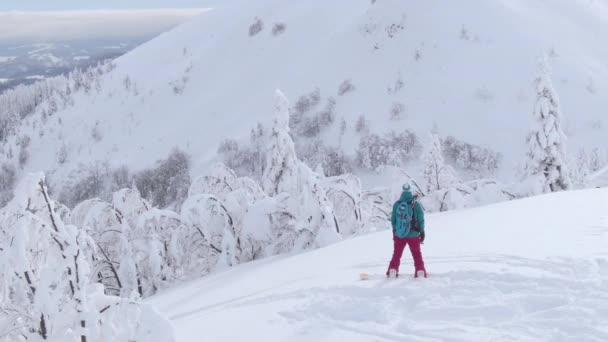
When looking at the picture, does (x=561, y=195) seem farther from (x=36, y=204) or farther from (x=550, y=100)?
(x=36, y=204)

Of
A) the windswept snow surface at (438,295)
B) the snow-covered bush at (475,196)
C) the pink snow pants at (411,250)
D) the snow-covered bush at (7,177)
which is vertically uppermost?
the pink snow pants at (411,250)

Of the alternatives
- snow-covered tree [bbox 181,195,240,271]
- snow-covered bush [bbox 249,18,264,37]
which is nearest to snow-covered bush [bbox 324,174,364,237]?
snow-covered tree [bbox 181,195,240,271]

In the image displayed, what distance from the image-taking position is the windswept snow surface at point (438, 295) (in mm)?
7094

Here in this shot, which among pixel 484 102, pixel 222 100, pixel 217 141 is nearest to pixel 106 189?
pixel 217 141

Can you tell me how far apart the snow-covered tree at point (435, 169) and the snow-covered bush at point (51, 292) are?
23.1 m

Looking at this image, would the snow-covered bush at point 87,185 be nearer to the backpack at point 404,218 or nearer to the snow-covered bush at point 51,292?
the backpack at point 404,218

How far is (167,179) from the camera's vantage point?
6825cm

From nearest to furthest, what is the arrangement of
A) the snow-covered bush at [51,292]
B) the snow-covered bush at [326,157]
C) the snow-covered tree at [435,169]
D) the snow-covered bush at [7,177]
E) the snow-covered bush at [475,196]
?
the snow-covered bush at [51,292], the snow-covered bush at [475,196], the snow-covered tree at [435,169], the snow-covered bush at [326,157], the snow-covered bush at [7,177]

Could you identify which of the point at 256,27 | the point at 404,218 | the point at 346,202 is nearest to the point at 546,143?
the point at 346,202

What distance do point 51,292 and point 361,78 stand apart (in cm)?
6789

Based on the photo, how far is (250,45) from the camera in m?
98.8

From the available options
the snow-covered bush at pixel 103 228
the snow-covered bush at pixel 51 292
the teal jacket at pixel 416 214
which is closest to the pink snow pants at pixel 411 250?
the teal jacket at pixel 416 214

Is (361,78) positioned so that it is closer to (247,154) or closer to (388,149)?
(388,149)

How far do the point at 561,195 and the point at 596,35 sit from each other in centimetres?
6353
